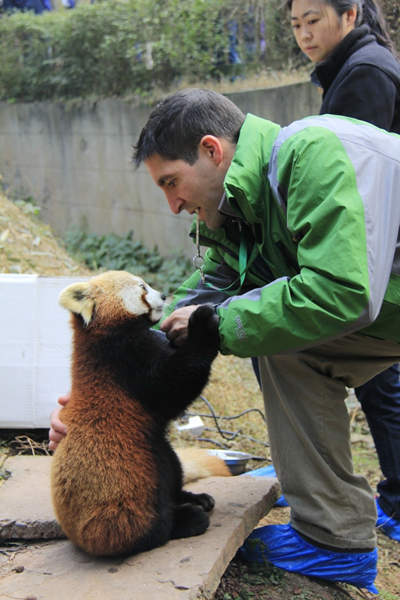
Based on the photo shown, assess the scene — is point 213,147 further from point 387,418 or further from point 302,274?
point 387,418

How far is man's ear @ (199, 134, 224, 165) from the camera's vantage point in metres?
2.33

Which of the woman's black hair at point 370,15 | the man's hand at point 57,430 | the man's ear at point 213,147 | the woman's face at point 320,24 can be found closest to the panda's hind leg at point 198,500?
the man's hand at point 57,430

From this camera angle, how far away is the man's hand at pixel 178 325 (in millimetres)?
2332

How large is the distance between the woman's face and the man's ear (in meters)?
1.23

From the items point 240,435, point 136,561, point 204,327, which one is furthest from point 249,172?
point 240,435

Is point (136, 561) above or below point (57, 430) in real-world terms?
below

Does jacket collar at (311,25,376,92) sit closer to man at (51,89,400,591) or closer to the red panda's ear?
man at (51,89,400,591)

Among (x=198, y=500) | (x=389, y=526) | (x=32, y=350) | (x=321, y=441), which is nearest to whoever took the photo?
(x=321, y=441)

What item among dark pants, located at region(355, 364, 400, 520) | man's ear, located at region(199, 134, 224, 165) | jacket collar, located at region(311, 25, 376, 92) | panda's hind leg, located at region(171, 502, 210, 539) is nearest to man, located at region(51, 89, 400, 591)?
man's ear, located at region(199, 134, 224, 165)

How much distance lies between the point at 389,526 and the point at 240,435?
1197 millimetres

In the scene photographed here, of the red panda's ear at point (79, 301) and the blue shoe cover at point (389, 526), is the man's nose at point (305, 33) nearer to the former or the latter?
the red panda's ear at point (79, 301)

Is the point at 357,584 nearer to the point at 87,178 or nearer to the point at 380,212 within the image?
the point at 380,212

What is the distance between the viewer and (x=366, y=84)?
2.96 meters

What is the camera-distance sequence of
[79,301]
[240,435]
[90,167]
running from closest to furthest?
[79,301] < [240,435] < [90,167]
